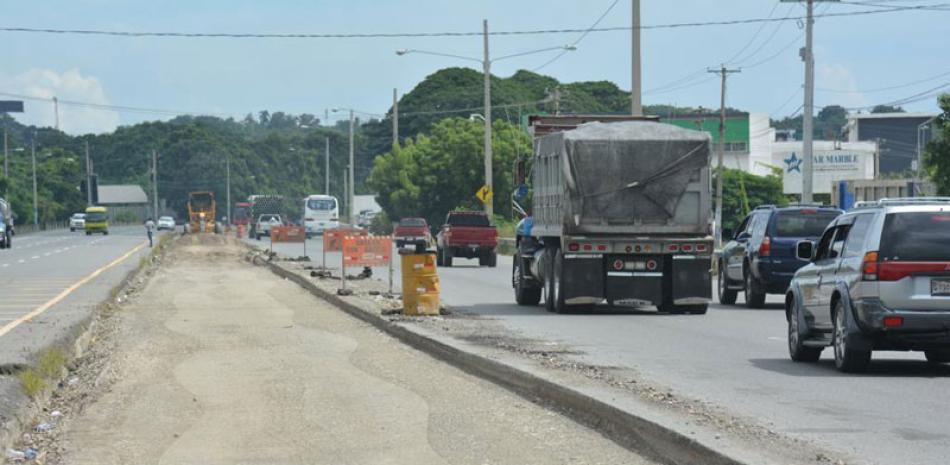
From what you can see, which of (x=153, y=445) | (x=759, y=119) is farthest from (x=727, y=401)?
(x=759, y=119)

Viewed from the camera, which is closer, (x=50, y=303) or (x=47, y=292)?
(x=50, y=303)

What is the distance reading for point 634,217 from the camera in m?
26.1

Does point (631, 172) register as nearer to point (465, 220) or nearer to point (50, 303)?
point (50, 303)

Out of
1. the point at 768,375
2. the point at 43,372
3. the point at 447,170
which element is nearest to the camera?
the point at 768,375

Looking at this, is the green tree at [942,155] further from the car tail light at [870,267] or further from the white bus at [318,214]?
the white bus at [318,214]

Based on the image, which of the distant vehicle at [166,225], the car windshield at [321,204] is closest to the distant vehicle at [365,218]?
the distant vehicle at [166,225]

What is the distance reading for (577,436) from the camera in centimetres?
1169

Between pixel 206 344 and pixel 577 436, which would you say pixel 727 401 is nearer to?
pixel 577 436

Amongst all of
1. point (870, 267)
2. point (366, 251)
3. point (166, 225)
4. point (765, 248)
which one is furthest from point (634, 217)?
point (166, 225)

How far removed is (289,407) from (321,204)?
90.0m

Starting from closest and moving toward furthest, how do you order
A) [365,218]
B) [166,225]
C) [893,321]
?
[893,321], [365,218], [166,225]

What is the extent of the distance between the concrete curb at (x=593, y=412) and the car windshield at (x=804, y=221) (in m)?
9.91

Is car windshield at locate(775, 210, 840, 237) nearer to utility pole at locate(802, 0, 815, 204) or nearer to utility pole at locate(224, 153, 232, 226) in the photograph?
utility pole at locate(802, 0, 815, 204)

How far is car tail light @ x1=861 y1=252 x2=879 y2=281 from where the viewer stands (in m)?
15.4
